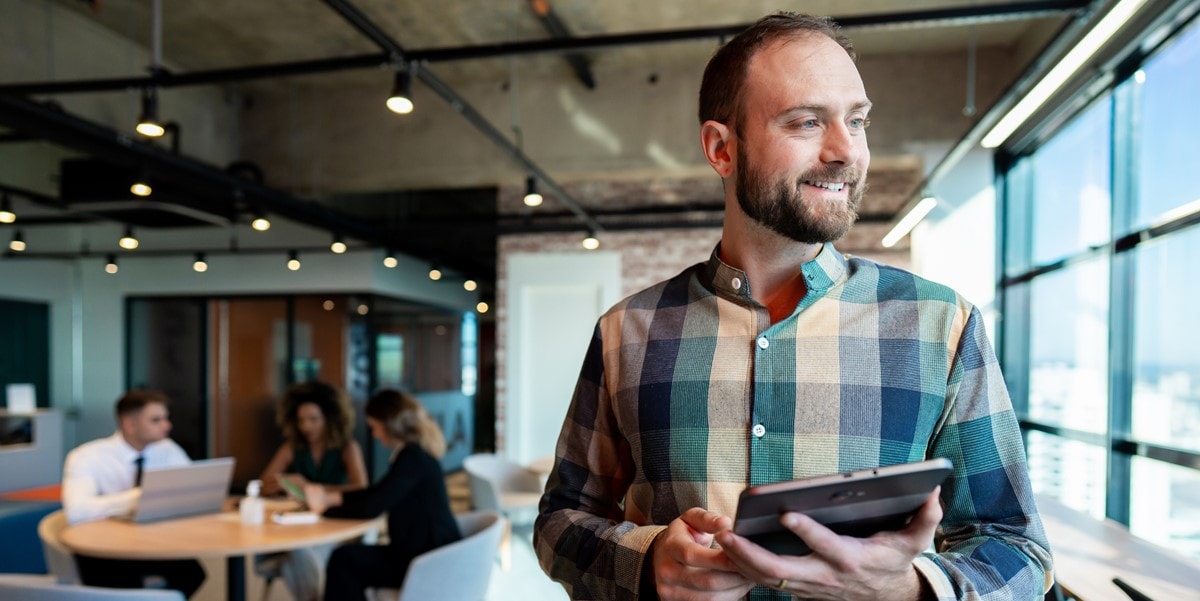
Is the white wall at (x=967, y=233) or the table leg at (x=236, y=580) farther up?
the white wall at (x=967, y=233)

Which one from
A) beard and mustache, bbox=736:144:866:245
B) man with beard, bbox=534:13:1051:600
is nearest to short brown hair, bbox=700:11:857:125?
man with beard, bbox=534:13:1051:600

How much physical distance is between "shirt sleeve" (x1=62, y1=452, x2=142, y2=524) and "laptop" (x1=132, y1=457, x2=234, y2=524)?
94mm

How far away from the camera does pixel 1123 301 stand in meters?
4.50

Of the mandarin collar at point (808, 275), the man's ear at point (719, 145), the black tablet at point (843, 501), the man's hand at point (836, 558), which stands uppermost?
the man's ear at point (719, 145)

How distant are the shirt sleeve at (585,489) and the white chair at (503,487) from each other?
4.40 metres

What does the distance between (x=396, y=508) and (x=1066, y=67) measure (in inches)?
135

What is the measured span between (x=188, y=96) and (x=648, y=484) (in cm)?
786

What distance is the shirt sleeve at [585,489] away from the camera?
112cm

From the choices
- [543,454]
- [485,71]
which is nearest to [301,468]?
[543,454]

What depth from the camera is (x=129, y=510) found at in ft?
13.4

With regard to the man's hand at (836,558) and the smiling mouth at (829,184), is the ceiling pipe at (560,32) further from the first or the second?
the man's hand at (836,558)

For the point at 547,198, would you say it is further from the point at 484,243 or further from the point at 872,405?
the point at 872,405

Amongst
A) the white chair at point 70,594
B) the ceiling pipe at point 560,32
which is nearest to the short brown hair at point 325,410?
the white chair at point 70,594

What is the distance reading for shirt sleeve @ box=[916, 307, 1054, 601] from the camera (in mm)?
934
